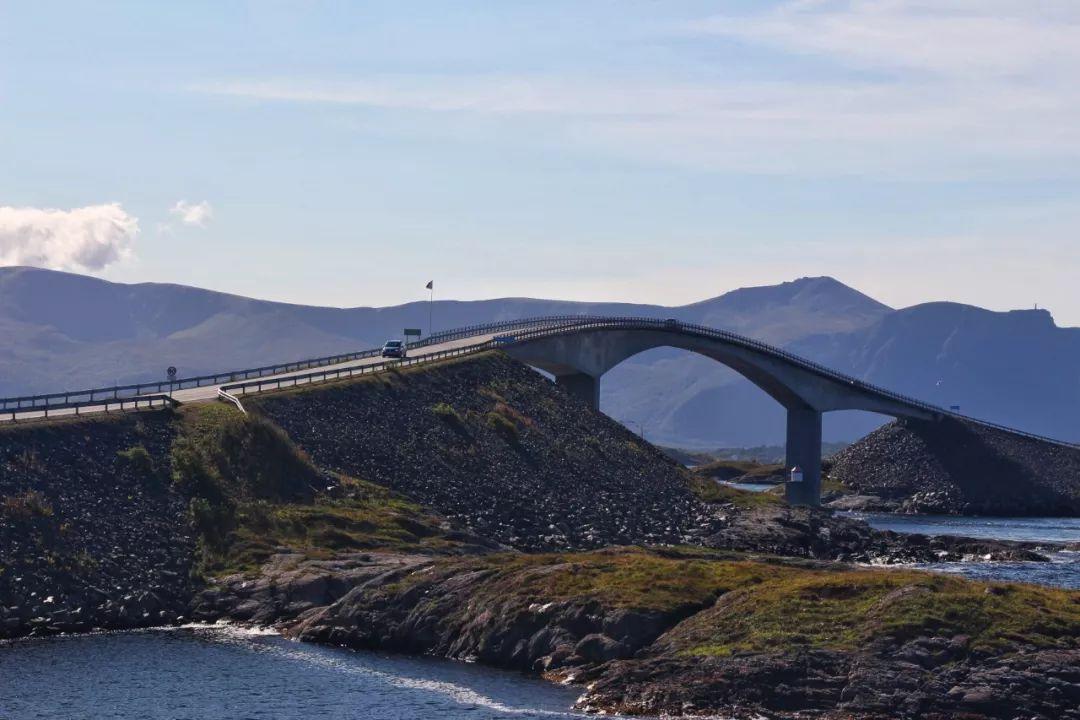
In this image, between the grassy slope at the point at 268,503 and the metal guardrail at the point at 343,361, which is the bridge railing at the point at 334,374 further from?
the grassy slope at the point at 268,503

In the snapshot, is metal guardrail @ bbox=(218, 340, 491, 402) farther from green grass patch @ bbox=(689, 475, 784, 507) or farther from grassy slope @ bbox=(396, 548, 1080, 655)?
grassy slope @ bbox=(396, 548, 1080, 655)

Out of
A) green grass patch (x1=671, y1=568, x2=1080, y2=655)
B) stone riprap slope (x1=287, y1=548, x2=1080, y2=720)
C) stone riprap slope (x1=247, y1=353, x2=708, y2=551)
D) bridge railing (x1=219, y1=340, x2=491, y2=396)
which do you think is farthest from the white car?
green grass patch (x1=671, y1=568, x2=1080, y2=655)

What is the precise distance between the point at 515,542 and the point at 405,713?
143ft

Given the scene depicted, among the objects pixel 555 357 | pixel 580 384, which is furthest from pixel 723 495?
pixel 580 384

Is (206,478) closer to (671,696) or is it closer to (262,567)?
(262,567)

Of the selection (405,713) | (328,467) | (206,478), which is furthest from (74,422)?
(405,713)

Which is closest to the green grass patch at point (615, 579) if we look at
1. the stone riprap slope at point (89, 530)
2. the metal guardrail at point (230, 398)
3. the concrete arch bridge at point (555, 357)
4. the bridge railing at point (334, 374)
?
the stone riprap slope at point (89, 530)

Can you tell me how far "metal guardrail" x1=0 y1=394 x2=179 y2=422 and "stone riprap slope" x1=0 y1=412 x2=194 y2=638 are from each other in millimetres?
2866

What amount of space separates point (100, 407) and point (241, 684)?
5150 centimetres

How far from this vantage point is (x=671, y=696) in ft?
209

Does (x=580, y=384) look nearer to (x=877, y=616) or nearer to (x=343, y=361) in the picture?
(x=343, y=361)

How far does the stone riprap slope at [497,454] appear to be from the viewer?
112562 mm

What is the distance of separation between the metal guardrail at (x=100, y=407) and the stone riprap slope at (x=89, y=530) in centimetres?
287

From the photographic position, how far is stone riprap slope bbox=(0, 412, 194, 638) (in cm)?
8056
